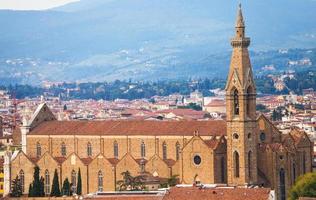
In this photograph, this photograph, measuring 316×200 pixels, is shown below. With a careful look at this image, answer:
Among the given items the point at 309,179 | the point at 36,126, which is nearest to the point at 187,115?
the point at 36,126

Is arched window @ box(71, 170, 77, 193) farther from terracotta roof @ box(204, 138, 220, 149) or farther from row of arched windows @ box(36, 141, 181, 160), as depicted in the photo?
terracotta roof @ box(204, 138, 220, 149)

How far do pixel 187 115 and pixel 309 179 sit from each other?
65.5m

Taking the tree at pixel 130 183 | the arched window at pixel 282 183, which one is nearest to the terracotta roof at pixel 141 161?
the tree at pixel 130 183

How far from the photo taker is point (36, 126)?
257ft

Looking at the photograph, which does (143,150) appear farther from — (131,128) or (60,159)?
(60,159)

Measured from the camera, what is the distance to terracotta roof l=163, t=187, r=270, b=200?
4888 centimetres

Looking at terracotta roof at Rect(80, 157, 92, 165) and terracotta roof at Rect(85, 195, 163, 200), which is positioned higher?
terracotta roof at Rect(80, 157, 92, 165)

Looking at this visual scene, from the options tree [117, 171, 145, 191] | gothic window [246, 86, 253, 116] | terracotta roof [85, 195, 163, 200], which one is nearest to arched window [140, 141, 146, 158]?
tree [117, 171, 145, 191]

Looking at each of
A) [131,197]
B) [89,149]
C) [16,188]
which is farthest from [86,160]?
[131,197]

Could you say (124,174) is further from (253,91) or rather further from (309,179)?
(309,179)

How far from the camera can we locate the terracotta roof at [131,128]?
6975 centimetres

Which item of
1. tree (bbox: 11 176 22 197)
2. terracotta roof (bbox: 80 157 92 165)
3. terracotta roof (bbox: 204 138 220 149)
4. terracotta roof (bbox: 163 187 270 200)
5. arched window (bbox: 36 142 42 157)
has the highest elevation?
terracotta roof (bbox: 204 138 220 149)

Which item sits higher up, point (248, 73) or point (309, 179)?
point (248, 73)

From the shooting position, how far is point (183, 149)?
2670 inches
